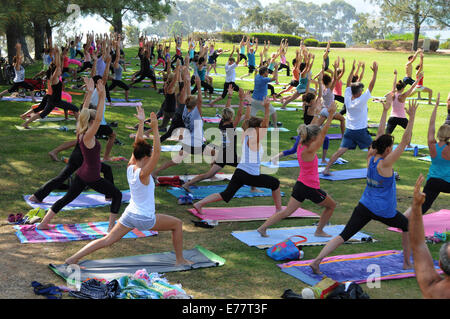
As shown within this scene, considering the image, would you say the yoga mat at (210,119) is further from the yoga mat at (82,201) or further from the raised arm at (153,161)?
the raised arm at (153,161)

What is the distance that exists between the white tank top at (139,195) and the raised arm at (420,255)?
119 inches

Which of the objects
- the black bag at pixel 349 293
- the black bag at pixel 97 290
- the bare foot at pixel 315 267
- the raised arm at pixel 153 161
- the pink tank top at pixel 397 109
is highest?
the raised arm at pixel 153 161

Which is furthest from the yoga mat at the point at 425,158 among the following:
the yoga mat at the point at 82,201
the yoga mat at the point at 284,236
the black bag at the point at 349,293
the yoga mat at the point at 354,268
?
the black bag at the point at 349,293

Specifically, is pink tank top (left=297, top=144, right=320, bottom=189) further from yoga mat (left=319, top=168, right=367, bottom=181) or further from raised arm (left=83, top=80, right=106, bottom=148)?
yoga mat (left=319, top=168, right=367, bottom=181)

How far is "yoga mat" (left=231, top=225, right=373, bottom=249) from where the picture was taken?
23.7 feet

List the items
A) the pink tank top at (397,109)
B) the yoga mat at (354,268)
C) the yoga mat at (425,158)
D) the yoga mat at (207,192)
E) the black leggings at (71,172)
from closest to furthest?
the yoga mat at (354,268)
the black leggings at (71,172)
the yoga mat at (207,192)
the pink tank top at (397,109)
the yoga mat at (425,158)

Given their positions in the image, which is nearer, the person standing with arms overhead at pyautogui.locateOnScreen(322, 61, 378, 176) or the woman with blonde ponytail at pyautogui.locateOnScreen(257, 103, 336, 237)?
the woman with blonde ponytail at pyautogui.locateOnScreen(257, 103, 336, 237)

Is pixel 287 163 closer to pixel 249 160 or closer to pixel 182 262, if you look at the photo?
pixel 249 160

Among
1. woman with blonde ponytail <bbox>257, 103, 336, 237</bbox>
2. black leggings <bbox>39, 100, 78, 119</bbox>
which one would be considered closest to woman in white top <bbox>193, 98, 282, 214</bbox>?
woman with blonde ponytail <bbox>257, 103, 336, 237</bbox>

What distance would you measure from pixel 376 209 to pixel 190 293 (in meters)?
2.22

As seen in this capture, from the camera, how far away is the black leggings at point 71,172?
800 cm

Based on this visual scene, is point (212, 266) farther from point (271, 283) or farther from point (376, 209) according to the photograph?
point (376, 209)

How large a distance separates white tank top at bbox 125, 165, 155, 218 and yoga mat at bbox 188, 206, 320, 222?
95.1 inches

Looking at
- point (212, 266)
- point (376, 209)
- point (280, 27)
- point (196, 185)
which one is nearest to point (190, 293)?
point (212, 266)
